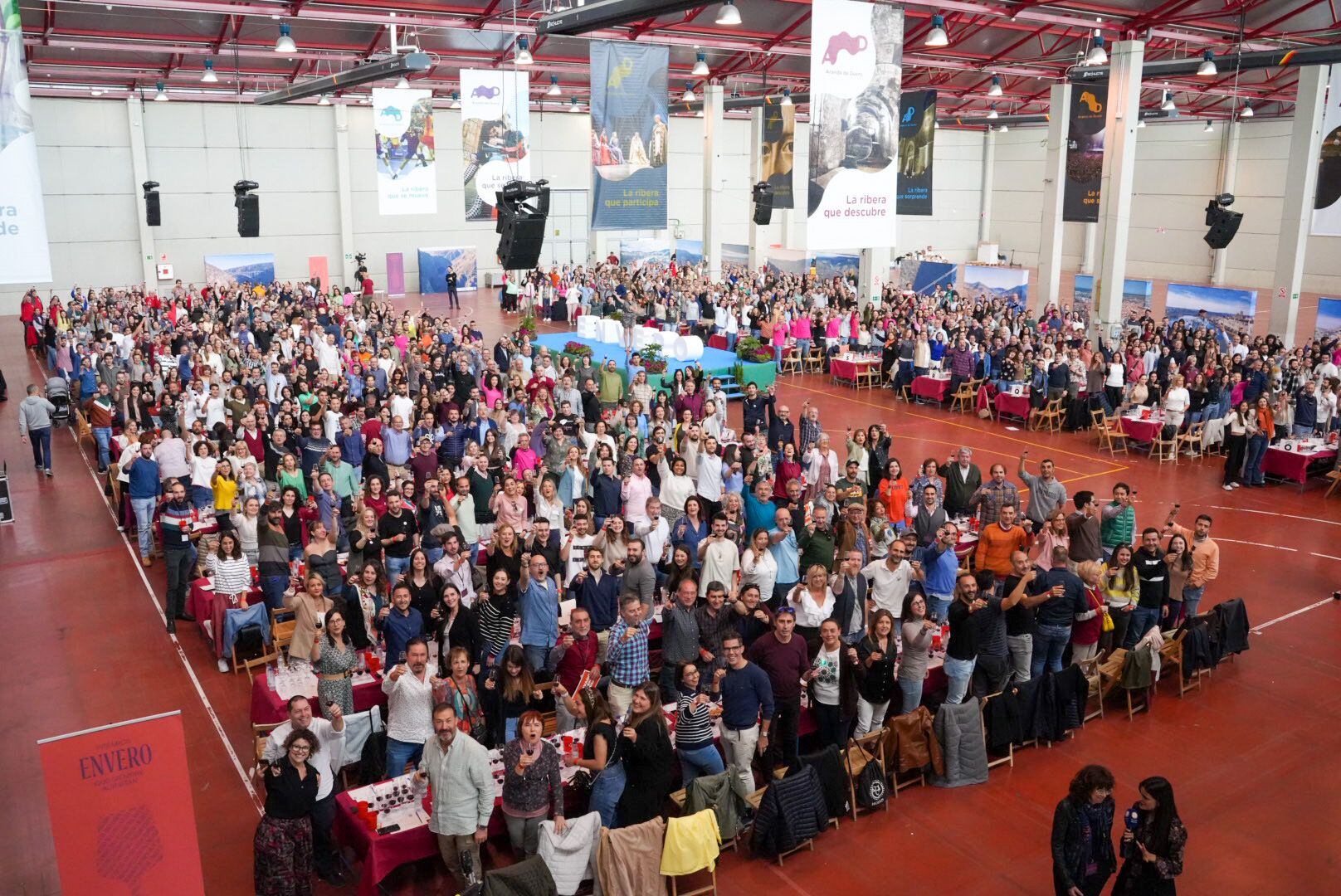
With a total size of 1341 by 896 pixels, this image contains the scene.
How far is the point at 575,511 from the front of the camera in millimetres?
8766

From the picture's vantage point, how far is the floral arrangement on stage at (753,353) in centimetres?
2031

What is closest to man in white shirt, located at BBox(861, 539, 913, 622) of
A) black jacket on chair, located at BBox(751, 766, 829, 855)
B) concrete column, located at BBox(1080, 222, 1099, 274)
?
black jacket on chair, located at BBox(751, 766, 829, 855)

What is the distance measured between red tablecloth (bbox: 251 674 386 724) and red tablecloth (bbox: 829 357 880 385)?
624 inches

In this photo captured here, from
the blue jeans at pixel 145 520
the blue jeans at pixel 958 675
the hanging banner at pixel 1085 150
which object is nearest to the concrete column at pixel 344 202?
the hanging banner at pixel 1085 150

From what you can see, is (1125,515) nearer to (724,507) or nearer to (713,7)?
(724,507)

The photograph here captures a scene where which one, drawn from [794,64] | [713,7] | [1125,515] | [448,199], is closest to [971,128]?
[794,64]

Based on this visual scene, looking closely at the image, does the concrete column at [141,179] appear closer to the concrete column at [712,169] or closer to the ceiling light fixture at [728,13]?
the concrete column at [712,169]

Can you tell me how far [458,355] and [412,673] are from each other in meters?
9.71

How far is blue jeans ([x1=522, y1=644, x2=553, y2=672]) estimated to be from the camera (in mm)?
7523

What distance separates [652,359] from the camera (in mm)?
18516

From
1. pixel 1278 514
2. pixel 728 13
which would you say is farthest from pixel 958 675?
pixel 728 13

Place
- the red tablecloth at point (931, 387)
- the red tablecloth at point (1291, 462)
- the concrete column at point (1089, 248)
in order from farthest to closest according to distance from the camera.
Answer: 1. the concrete column at point (1089, 248)
2. the red tablecloth at point (931, 387)
3. the red tablecloth at point (1291, 462)

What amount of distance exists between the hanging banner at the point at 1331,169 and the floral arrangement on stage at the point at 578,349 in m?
13.6

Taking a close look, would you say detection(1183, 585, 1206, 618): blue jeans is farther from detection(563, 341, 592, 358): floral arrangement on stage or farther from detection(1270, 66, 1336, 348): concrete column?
detection(1270, 66, 1336, 348): concrete column
